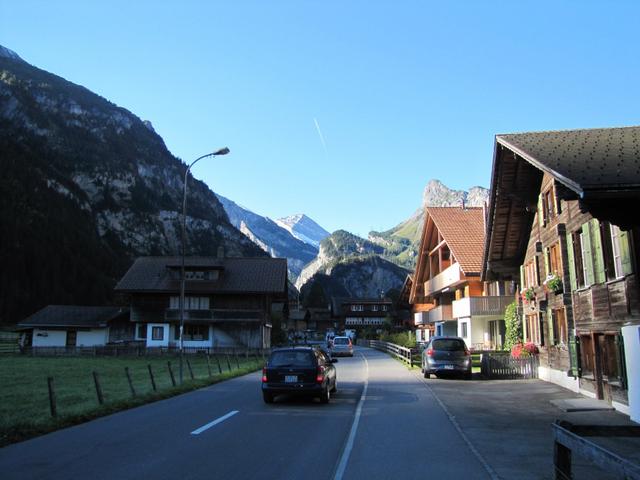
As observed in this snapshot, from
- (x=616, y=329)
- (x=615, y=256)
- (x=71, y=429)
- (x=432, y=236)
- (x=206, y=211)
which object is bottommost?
(x=71, y=429)

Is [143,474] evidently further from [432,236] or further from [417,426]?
[432,236]

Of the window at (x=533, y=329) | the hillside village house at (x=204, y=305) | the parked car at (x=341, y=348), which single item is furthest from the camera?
the hillside village house at (x=204, y=305)

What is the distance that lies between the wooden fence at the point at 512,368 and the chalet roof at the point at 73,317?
41.8 metres

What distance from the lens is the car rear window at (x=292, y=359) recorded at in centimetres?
1482

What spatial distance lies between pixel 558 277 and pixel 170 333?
41.0 meters

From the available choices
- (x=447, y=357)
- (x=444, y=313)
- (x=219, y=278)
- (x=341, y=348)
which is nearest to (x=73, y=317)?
(x=219, y=278)

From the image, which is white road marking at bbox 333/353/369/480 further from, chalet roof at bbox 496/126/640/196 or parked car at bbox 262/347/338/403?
chalet roof at bbox 496/126/640/196

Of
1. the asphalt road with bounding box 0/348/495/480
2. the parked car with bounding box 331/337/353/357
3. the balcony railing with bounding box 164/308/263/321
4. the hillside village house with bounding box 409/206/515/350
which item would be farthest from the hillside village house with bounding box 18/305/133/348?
the asphalt road with bounding box 0/348/495/480

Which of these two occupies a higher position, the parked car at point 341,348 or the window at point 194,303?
the window at point 194,303

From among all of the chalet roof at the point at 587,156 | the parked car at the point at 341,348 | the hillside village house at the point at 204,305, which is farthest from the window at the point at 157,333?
the chalet roof at the point at 587,156

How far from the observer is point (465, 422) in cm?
1181

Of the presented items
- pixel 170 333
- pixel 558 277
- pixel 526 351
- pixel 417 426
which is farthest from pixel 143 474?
pixel 170 333

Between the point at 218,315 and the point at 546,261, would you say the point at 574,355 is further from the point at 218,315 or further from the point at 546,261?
the point at 218,315

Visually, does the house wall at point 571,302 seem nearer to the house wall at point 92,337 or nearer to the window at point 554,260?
the window at point 554,260
